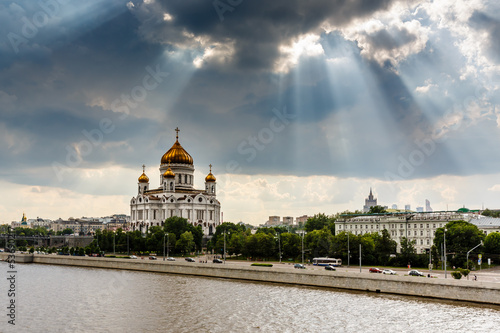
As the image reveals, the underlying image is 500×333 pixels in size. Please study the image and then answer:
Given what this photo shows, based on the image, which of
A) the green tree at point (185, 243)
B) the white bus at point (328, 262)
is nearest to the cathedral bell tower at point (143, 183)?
the green tree at point (185, 243)

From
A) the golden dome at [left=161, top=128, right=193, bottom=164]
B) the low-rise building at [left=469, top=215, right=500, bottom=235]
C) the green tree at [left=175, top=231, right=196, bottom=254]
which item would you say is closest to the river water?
the green tree at [left=175, top=231, right=196, bottom=254]

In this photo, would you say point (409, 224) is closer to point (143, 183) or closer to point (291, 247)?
point (291, 247)

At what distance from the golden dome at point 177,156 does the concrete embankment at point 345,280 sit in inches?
1882

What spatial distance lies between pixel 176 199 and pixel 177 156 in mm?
10906

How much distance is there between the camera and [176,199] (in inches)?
4515

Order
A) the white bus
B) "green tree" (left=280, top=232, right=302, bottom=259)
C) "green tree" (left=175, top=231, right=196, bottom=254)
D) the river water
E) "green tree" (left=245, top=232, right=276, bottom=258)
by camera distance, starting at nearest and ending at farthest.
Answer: the river water
the white bus
"green tree" (left=280, top=232, right=302, bottom=259)
"green tree" (left=245, top=232, right=276, bottom=258)
"green tree" (left=175, top=231, right=196, bottom=254)

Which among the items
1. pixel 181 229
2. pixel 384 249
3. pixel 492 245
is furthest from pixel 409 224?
pixel 181 229

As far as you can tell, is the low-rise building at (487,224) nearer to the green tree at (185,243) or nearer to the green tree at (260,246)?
the green tree at (260,246)

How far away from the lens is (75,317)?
3738 centimetres

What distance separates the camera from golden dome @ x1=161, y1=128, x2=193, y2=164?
12000cm

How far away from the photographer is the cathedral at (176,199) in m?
114

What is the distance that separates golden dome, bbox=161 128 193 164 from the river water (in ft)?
217

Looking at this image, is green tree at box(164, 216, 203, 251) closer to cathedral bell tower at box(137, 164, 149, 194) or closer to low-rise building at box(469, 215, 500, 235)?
cathedral bell tower at box(137, 164, 149, 194)

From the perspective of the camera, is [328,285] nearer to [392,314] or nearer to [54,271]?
[392,314]
